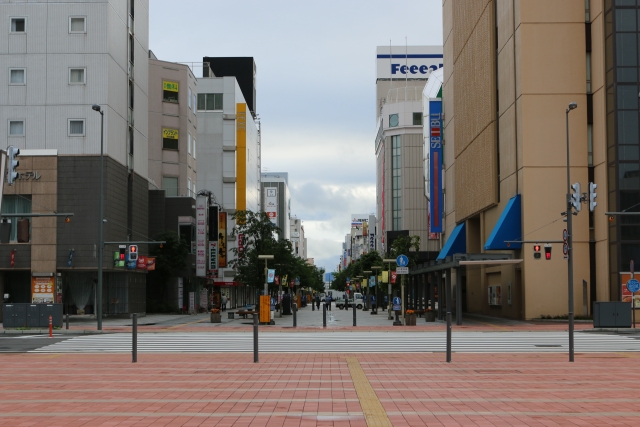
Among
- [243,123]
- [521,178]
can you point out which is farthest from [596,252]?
[243,123]

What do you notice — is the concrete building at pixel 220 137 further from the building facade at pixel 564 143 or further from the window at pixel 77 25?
the building facade at pixel 564 143

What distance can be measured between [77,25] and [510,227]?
26956 millimetres

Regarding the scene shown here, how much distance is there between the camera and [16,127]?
4897cm

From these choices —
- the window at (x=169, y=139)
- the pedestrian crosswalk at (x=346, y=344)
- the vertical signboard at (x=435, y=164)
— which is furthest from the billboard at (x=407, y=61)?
the pedestrian crosswalk at (x=346, y=344)

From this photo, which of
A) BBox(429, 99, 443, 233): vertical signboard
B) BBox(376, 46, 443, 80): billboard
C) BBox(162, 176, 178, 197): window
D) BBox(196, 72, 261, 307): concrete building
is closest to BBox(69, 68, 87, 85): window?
BBox(162, 176, 178, 197): window

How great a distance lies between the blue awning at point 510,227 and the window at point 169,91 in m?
35.7

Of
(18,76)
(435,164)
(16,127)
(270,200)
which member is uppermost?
(270,200)

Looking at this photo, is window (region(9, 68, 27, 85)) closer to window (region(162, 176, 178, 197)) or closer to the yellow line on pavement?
window (region(162, 176, 178, 197))

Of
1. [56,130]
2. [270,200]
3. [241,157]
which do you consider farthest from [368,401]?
[270,200]

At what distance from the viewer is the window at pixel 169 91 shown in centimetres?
7375

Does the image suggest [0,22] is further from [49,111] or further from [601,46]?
[601,46]

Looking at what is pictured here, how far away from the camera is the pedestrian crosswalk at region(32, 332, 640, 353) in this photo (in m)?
24.3

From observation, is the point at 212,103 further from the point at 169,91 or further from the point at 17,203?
the point at 17,203

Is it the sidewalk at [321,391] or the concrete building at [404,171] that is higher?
the concrete building at [404,171]
